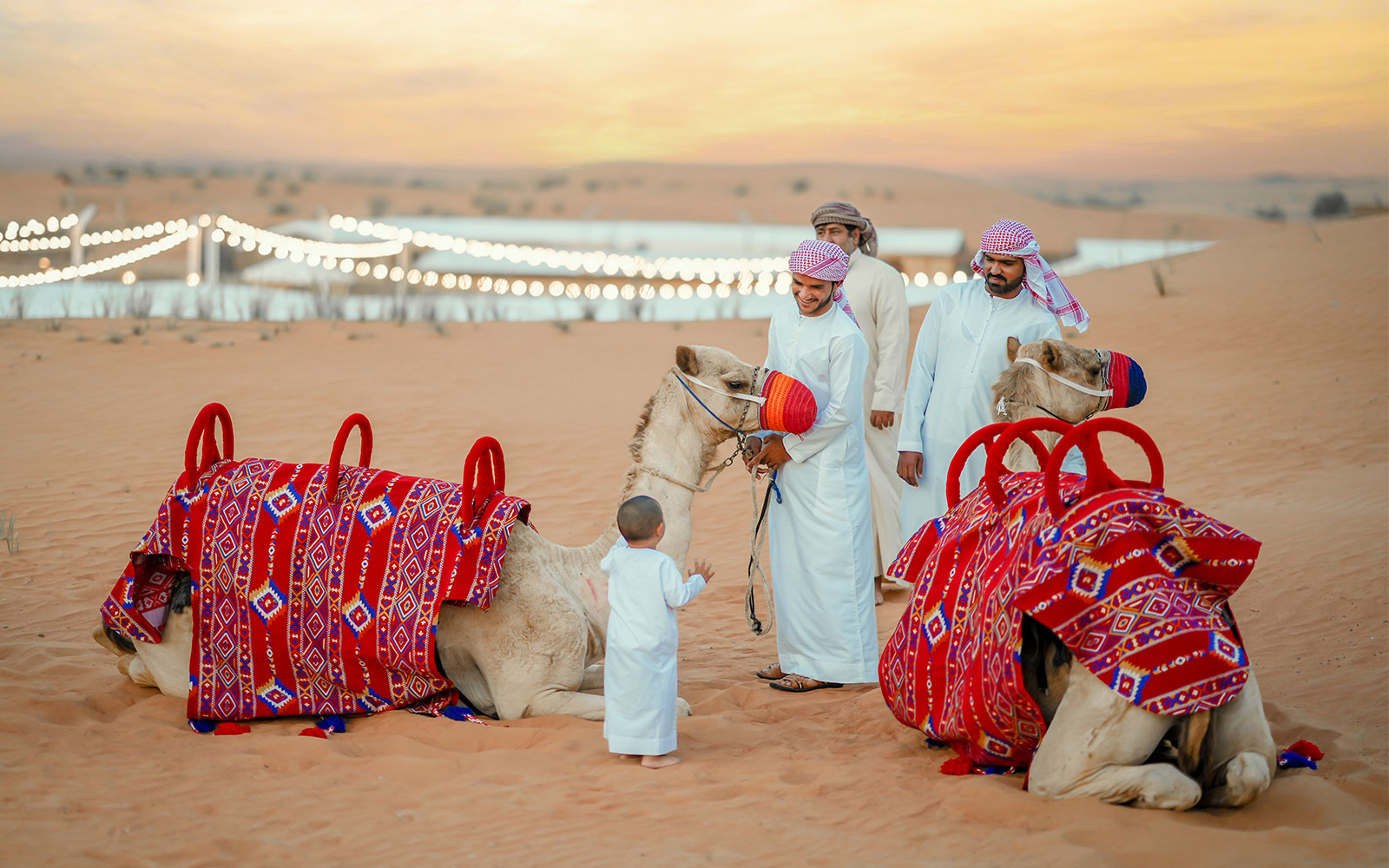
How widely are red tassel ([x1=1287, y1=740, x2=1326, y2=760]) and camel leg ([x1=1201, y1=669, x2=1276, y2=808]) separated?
552 mm

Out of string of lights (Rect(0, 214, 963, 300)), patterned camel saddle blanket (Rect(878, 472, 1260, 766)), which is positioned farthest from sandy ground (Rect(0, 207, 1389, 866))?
string of lights (Rect(0, 214, 963, 300))

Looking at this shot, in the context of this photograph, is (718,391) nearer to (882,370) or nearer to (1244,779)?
(882,370)

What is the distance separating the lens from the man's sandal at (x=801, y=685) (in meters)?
5.99

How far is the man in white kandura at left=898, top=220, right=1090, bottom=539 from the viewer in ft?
19.7

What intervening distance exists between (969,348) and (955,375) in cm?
16

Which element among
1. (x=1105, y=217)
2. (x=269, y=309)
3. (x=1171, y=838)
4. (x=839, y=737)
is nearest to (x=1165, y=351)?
(x=839, y=737)

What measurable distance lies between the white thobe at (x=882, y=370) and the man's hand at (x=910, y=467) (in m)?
0.71

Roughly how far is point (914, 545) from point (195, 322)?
17.8 m

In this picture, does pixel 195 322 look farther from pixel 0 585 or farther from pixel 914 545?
pixel 914 545


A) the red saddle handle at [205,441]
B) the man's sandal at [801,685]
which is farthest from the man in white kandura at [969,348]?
the red saddle handle at [205,441]

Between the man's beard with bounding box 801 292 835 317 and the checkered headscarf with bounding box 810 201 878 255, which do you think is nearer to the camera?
the man's beard with bounding box 801 292 835 317

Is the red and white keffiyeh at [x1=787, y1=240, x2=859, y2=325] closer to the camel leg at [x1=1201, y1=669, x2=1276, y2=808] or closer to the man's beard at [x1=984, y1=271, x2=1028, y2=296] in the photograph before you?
the man's beard at [x1=984, y1=271, x2=1028, y2=296]

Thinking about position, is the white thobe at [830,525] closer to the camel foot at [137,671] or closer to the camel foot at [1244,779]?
the camel foot at [1244,779]

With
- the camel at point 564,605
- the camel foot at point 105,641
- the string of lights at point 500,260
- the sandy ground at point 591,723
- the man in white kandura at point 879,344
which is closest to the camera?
the sandy ground at point 591,723
